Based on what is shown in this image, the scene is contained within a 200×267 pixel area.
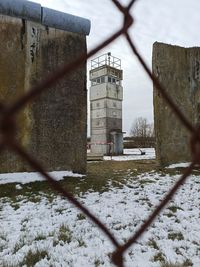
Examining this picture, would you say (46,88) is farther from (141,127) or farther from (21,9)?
(141,127)

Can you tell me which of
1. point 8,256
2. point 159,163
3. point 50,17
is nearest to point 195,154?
point 8,256

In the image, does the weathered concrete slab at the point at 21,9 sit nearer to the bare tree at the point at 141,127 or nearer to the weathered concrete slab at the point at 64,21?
the weathered concrete slab at the point at 64,21

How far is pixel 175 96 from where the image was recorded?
8562 millimetres

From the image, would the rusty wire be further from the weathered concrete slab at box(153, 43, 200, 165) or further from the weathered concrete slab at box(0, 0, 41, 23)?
the weathered concrete slab at box(153, 43, 200, 165)

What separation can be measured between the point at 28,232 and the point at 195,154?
306cm

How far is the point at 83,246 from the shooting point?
303 centimetres

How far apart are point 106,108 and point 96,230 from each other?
49.6 ft

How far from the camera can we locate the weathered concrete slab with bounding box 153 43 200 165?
8289 mm

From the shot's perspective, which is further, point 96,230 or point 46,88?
point 96,230

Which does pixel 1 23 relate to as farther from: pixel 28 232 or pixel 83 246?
pixel 83 246

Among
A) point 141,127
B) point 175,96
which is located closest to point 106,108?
point 175,96

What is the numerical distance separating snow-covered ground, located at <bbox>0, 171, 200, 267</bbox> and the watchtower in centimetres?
1252

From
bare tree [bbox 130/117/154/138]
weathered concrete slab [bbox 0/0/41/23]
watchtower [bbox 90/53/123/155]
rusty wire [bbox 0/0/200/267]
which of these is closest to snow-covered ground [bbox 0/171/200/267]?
rusty wire [bbox 0/0/200/267]

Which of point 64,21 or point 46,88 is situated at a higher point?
point 64,21
